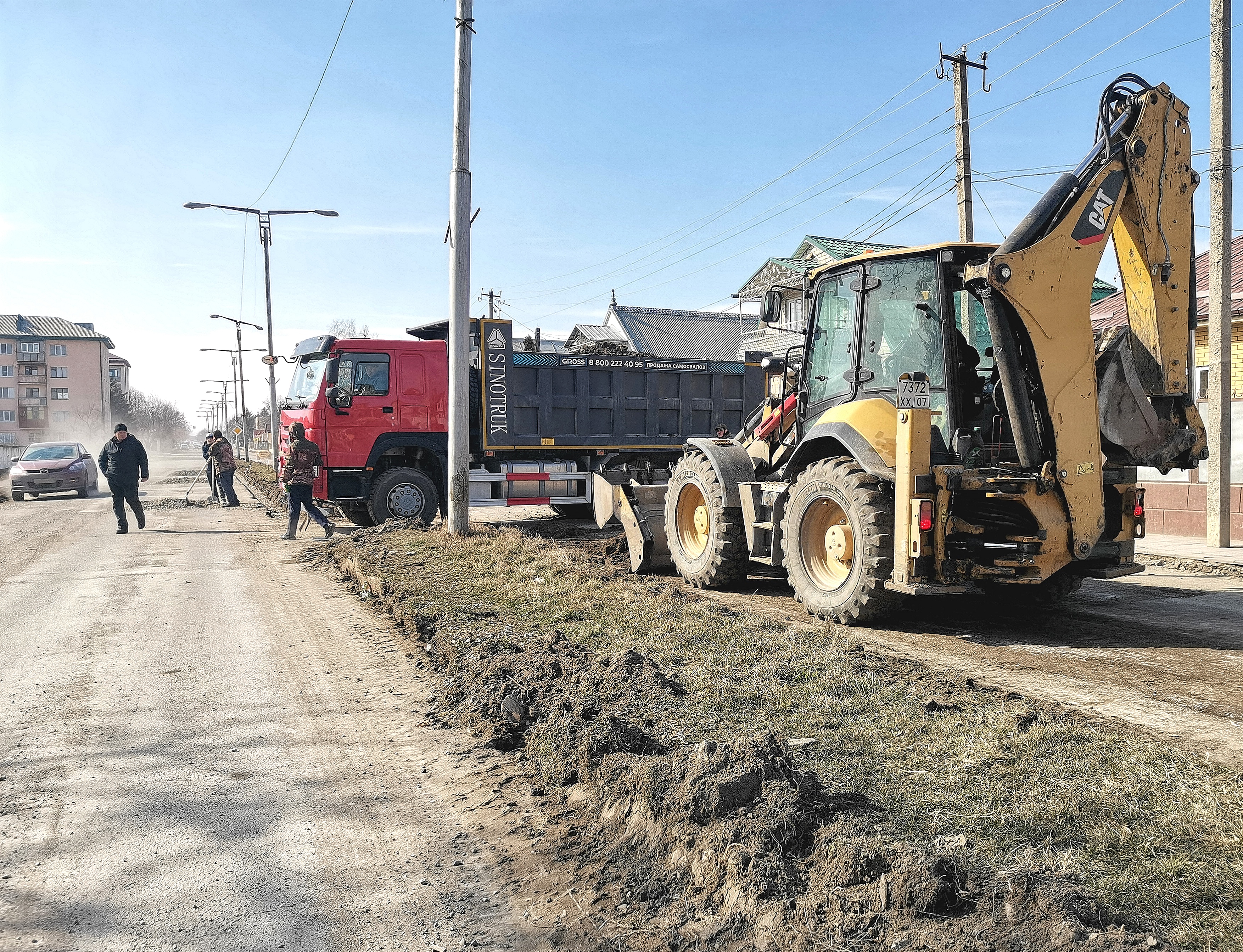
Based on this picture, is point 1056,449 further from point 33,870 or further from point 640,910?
point 33,870

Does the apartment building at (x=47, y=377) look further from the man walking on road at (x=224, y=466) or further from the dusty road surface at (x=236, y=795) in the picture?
the dusty road surface at (x=236, y=795)

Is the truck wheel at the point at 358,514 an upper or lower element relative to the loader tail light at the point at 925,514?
lower

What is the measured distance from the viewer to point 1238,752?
4.20m

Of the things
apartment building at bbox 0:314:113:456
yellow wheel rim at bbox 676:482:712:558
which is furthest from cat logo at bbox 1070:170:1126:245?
apartment building at bbox 0:314:113:456

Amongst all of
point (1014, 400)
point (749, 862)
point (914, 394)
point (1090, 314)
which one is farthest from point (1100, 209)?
point (749, 862)

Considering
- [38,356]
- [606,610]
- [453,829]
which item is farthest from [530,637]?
[38,356]

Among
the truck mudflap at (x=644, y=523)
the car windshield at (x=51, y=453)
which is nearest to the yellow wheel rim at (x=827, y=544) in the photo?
the truck mudflap at (x=644, y=523)

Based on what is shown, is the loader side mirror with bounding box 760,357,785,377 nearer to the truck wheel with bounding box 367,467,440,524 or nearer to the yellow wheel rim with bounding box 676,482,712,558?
the yellow wheel rim with bounding box 676,482,712,558

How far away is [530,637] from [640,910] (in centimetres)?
343

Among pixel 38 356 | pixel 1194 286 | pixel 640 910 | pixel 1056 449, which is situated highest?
pixel 38 356

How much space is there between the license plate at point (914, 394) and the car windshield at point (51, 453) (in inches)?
950

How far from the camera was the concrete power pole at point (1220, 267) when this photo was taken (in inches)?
435

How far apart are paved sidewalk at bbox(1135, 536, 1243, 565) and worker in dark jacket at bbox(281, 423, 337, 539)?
10.9 metres

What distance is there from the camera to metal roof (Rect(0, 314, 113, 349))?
97.2m
